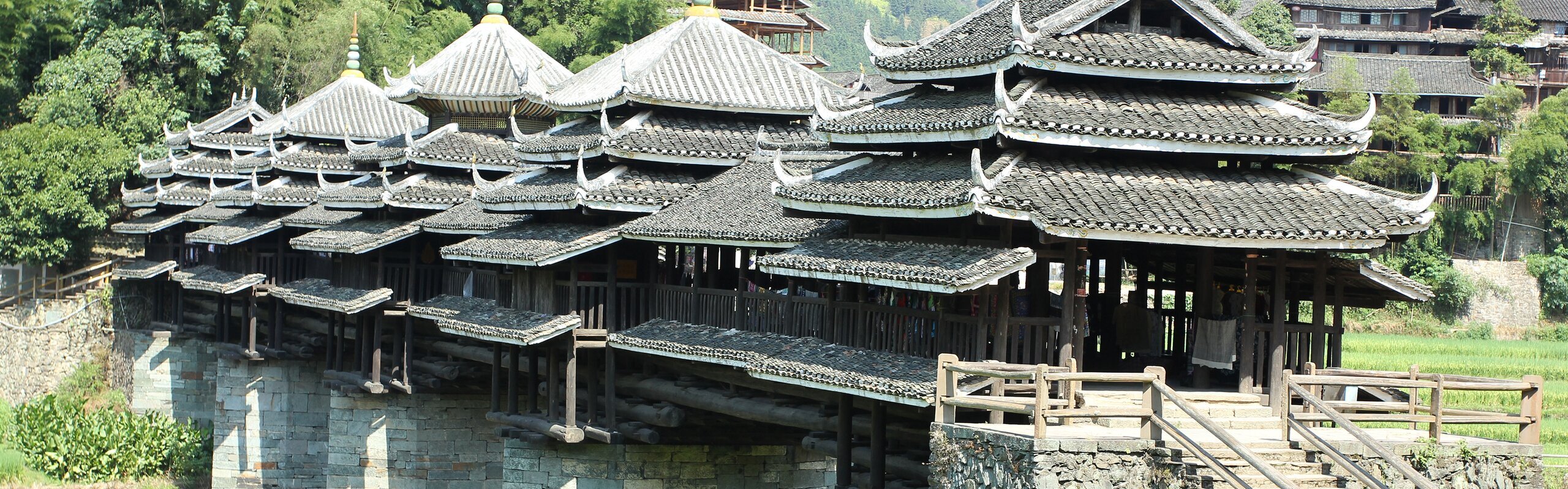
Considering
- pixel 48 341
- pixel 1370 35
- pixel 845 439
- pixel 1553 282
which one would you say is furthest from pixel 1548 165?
pixel 48 341

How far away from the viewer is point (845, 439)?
19.2 meters

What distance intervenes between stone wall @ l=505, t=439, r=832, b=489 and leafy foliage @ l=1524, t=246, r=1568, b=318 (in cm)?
3057

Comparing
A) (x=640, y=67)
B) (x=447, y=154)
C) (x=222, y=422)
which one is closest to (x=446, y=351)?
(x=447, y=154)

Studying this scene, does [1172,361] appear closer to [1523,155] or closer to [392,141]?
[392,141]

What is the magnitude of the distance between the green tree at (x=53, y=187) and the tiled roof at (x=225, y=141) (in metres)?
4.25

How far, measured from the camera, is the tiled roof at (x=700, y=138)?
25578mm

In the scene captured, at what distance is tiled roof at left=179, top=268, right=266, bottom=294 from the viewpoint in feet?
121

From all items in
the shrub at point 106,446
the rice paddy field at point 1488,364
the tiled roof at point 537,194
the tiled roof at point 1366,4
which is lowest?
the shrub at point 106,446

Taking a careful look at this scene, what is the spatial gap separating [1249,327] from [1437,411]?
2.34m

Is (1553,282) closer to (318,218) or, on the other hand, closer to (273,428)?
(318,218)

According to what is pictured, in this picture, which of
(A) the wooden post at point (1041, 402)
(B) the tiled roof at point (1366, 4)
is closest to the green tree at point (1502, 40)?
(B) the tiled roof at point (1366, 4)

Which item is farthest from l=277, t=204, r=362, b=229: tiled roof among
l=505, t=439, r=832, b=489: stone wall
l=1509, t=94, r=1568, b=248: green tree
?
l=1509, t=94, r=1568, b=248: green tree

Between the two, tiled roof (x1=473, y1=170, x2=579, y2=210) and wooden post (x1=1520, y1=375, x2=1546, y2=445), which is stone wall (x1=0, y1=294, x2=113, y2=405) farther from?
wooden post (x1=1520, y1=375, x2=1546, y2=445)

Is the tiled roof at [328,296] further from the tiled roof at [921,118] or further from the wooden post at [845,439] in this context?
the wooden post at [845,439]
